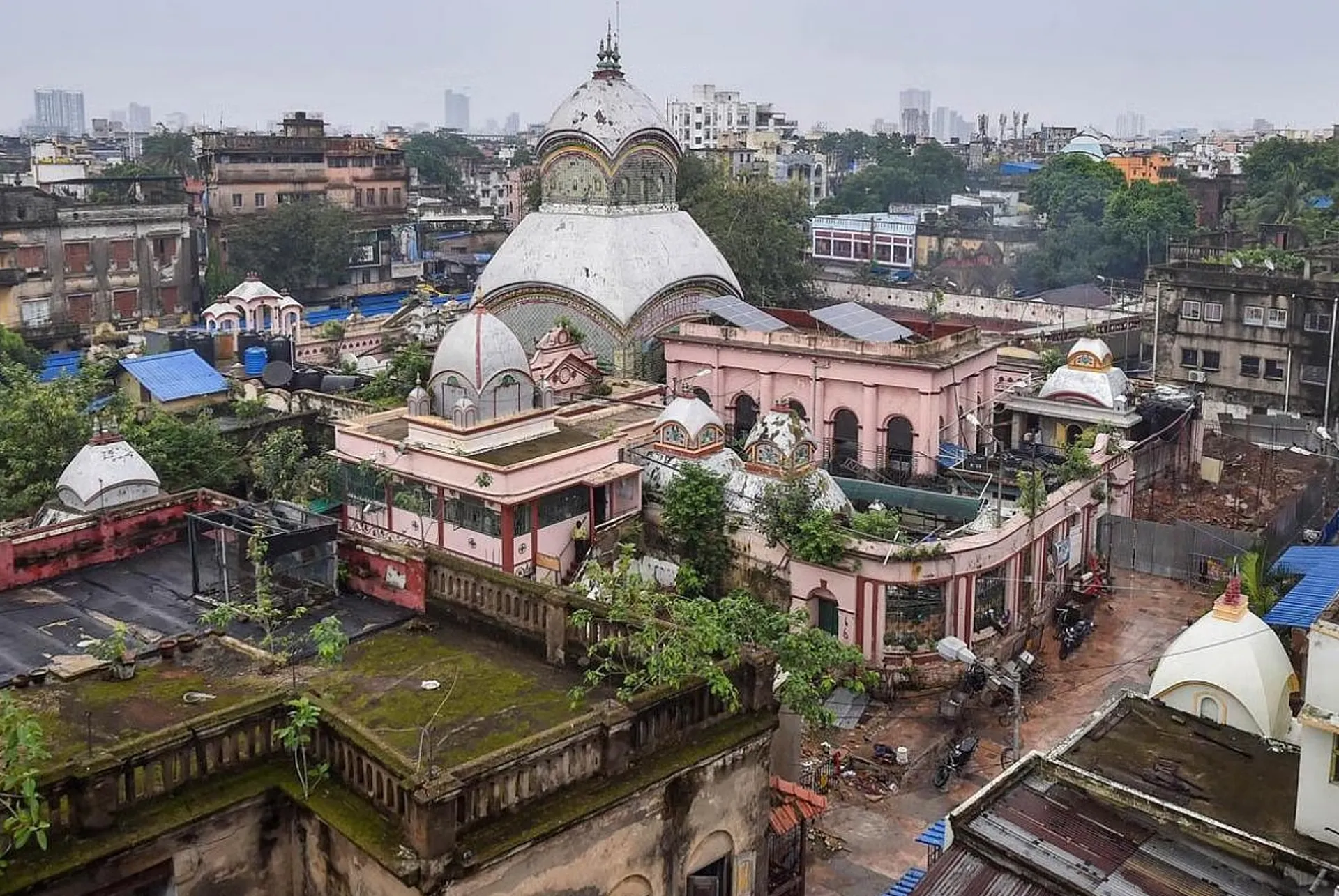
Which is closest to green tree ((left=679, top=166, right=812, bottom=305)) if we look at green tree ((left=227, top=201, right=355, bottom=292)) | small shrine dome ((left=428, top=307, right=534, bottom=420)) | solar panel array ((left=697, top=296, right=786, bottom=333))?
solar panel array ((left=697, top=296, right=786, bottom=333))

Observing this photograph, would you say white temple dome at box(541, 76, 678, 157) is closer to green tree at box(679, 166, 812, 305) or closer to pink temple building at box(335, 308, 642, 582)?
green tree at box(679, 166, 812, 305)

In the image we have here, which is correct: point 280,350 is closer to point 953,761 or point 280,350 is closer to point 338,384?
point 338,384

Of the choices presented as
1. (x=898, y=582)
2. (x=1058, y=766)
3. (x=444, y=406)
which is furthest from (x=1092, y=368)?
(x=1058, y=766)

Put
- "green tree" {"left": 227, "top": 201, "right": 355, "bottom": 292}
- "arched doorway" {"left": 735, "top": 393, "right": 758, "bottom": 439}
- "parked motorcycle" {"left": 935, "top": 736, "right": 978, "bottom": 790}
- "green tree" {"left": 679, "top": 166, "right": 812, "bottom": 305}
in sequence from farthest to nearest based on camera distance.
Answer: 1. "green tree" {"left": 227, "top": 201, "right": 355, "bottom": 292}
2. "green tree" {"left": 679, "top": 166, "right": 812, "bottom": 305}
3. "arched doorway" {"left": 735, "top": 393, "right": 758, "bottom": 439}
4. "parked motorcycle" {"left": 935, "top": 736, "right": 978, "bottom": 790}

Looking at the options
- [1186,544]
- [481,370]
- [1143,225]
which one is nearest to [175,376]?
[481,370]

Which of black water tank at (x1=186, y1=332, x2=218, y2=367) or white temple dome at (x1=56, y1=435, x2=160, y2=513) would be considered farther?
black water tank at (x1=186, y1=332, x2=218, y2=367)

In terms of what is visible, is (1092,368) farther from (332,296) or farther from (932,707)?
(332,296)
